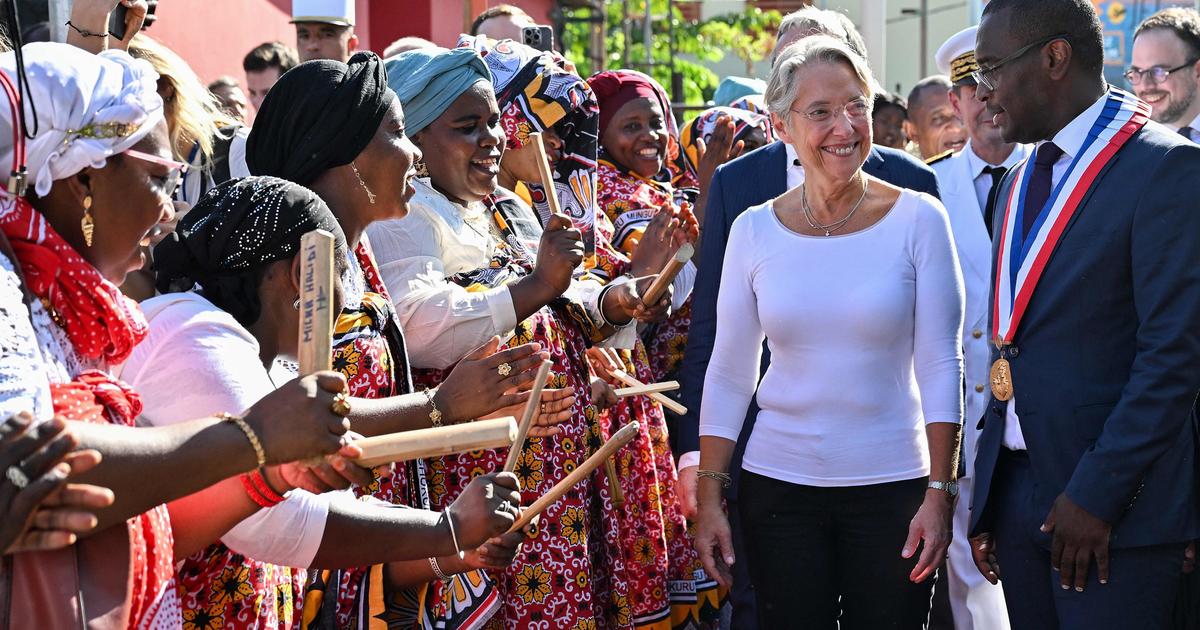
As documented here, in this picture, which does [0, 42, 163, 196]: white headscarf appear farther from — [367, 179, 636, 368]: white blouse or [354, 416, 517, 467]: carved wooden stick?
[367, 179, 636, 368]: white blouse

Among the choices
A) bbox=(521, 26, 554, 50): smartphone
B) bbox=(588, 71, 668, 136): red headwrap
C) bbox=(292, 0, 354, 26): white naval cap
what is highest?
bbox=(292, 0, 354, 26): white naval cap

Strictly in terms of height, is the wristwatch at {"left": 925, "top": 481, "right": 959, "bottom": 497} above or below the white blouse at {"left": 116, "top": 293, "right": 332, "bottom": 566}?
below

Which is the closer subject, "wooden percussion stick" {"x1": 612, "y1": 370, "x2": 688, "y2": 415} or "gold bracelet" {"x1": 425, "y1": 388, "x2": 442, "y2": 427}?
"gold bracelet" {"x1": 425, "y1": 388, "x2": 442, "y2": 427}

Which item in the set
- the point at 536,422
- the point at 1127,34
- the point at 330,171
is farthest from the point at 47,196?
the point at 1127,34

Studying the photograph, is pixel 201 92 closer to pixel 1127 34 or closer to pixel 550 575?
pixel 550 575

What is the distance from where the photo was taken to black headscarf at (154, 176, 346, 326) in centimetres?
254

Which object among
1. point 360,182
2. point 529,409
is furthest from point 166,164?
point 360,182

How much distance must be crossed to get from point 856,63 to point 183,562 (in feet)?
6.69

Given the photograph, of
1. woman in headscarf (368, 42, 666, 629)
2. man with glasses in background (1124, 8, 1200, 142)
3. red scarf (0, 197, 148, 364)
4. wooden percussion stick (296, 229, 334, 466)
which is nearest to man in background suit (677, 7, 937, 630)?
woman in headscarf (368, 42, 666, 629)

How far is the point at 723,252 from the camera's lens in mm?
3803

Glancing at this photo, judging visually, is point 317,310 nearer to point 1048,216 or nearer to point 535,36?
point 1048,216

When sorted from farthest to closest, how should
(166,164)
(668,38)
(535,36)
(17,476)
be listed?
1. (668,38)
2. (535,36)
3. (166,164)
4. (17,476)

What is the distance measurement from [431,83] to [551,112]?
29.3 inches

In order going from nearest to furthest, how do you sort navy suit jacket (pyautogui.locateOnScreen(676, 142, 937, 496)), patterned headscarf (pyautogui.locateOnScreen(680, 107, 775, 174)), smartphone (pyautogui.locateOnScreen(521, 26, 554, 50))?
navy suit jacket (pyautogui.locateOnScreen(676, 142, 937, 496)), smartphone (pyautogui.locateOnScreen(521, 26, 554, 50)), patterned headscarf (pyautogui.locateOnScreen(680, 107, 775, 174))
